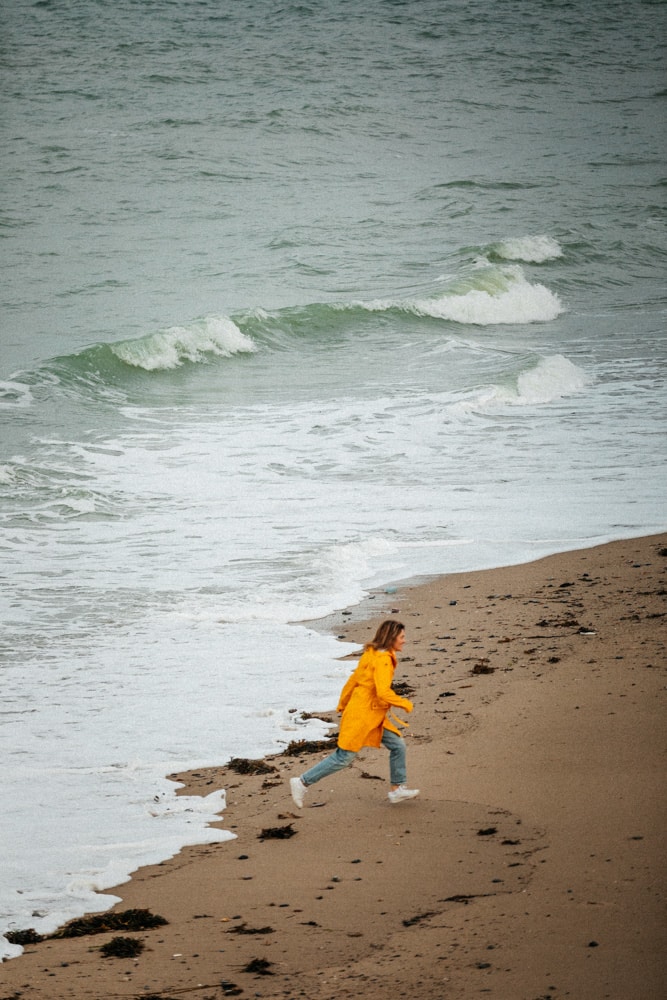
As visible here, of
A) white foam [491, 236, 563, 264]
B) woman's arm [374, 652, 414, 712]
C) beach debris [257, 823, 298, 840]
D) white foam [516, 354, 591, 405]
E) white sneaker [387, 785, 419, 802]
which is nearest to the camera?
beach debris [257, 823, 298, 840]

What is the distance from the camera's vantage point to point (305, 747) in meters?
6.66

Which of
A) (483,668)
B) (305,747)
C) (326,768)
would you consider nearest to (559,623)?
(483,668)

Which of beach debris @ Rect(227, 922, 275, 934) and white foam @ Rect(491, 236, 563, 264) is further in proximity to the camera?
white foam @ Rect(491, 236, 563, 264)

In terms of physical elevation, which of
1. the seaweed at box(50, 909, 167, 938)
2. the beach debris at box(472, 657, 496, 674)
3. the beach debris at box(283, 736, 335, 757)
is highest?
the seaweed at box(50, 909, 167, 938)

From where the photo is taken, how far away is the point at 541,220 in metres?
36.4

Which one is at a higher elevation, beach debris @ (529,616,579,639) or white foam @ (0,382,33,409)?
white foam @ (0,382,33,409)

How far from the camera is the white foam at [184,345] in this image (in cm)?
2206

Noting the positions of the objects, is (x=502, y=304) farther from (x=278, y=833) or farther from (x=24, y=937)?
(x=24, y=937)

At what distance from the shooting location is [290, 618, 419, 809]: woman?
580 cm

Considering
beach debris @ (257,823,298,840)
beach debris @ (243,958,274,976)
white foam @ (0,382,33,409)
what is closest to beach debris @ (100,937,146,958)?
beach debris @ (243,958,274,976)

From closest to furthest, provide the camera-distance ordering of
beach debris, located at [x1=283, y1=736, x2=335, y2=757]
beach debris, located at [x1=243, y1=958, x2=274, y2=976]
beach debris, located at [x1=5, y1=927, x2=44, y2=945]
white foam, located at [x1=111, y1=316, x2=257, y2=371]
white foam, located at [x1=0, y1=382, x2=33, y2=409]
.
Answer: beach debris, located at [x1=243, y1=958, x2=274, y2=976], beach debris, located at [x1=5, y1=927, x2=44, y2=945], beach debris, located at [x1=283, y1=736, x2=335, y2=757], white foam, located at [x1=0, y1=382, x2=33, y2=409], white foam, located at [x1=111, y1=316, x2=257, y2=371]

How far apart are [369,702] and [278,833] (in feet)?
2.92

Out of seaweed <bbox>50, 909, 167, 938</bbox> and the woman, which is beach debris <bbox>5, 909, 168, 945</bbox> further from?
the woman

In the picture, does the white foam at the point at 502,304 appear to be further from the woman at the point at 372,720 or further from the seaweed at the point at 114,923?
the seaweed at the point at 114,923
